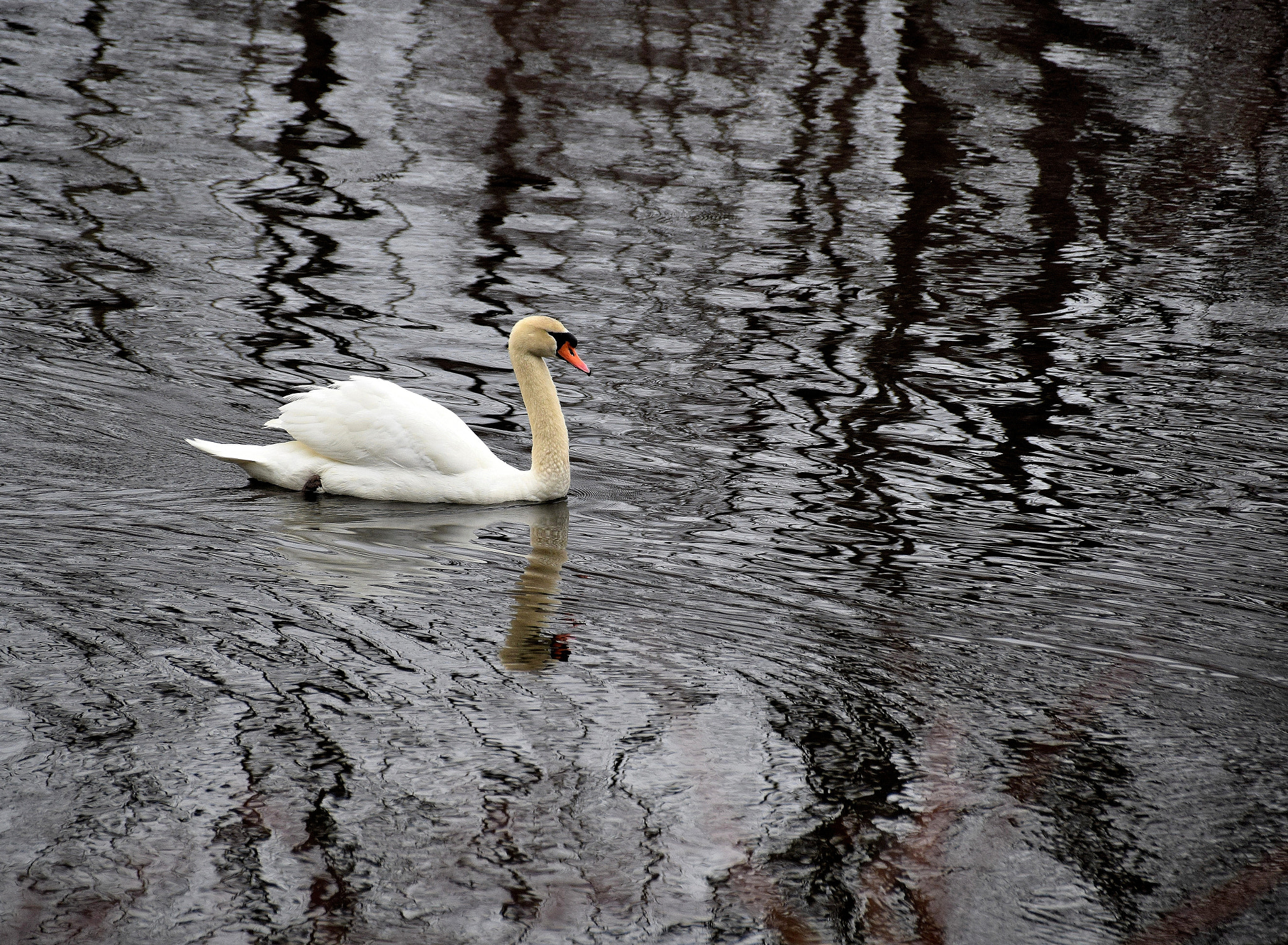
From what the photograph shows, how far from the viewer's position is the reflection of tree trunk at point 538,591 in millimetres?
5480

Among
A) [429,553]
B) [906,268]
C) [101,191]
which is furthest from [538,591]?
[101,191]

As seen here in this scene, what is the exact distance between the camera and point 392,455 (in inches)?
286

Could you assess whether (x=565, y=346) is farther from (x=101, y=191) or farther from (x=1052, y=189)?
(x=1052, y=189)

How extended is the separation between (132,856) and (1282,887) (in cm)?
301

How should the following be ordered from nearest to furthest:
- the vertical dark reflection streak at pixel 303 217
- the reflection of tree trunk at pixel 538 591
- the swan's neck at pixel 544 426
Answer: the reflection of tree trunk at pixel 538 591, the swan's neck at pixel 544 426, the vertical dark reflection streak at pixel 303 217

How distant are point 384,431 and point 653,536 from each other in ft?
4.52

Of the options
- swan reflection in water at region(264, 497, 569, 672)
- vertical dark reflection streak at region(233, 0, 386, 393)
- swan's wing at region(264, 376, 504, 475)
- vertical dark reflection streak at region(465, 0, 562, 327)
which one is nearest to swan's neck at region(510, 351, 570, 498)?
swan reflection in water at region(264, 497, 569, 672)

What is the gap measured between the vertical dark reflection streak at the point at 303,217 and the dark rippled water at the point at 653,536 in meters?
0.05

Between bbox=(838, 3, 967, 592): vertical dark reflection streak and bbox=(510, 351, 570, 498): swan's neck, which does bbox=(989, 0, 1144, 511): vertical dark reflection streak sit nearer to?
bbox=(838, 3, 967, 592): vertical dark reflection streak

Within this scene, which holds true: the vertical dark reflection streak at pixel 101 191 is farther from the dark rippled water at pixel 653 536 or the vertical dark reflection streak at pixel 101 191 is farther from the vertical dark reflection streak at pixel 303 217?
the vertical dark reflection streak at pixel 303 217

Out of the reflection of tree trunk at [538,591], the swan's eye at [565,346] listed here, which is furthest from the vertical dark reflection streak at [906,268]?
the swan's eye at [565,346]

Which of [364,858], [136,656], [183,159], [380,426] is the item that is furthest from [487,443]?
[183,159]

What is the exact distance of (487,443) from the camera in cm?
810

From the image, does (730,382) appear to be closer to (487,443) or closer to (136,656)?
(487,443)
